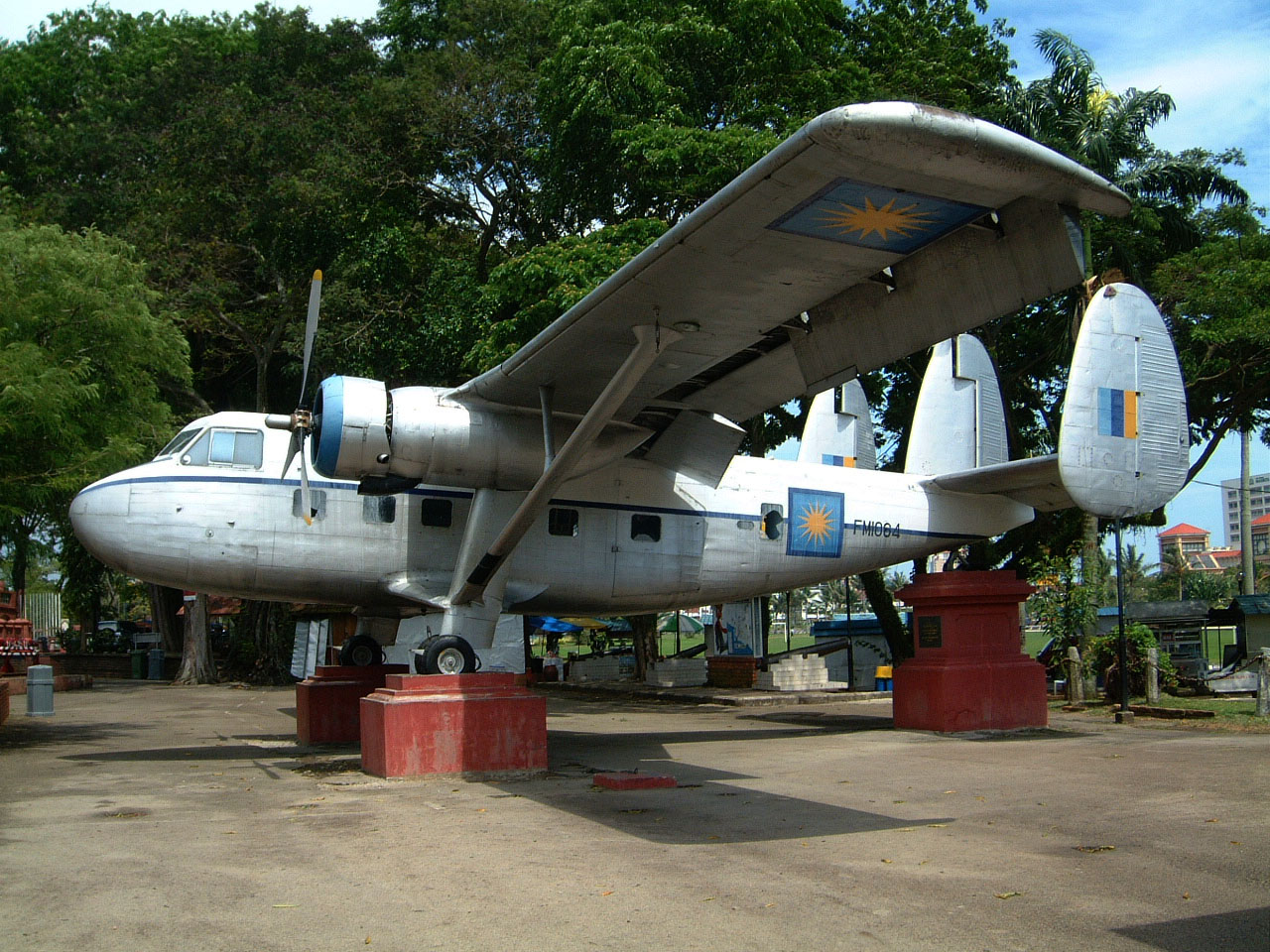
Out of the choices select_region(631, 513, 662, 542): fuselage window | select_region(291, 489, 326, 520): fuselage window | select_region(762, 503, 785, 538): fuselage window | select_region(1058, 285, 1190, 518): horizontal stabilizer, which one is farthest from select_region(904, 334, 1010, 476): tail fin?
select_region(291, 489, 326, 520): fuselage window

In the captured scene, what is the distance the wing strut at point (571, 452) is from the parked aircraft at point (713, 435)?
0.03 metres

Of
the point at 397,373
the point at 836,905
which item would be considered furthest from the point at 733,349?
the point at 397,373

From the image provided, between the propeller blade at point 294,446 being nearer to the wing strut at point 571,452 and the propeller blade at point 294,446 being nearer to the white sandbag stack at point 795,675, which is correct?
the wing strut at point 571,452

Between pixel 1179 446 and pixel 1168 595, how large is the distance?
369 ft

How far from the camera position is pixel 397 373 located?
2808cm

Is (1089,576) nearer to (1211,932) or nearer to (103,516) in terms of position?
(1211,932)

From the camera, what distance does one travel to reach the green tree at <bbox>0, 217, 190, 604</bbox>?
12930mm

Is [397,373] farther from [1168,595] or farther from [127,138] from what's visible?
[1168,595]

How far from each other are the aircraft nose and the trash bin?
31.2ft

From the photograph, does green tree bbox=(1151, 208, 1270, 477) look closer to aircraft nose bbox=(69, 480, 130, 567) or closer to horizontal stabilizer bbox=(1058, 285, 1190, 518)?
horizontal stabilizer bbox=(1058, 285, 1190, 518)

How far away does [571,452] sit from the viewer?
11.0m

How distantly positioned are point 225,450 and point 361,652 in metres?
3.91

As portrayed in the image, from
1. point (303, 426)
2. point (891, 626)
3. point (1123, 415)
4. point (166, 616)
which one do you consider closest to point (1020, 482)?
point (1123, 415)

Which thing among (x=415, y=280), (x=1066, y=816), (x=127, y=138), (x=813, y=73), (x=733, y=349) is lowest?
(x=1066, y=816)
